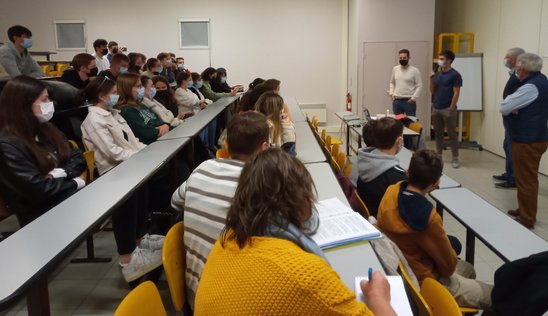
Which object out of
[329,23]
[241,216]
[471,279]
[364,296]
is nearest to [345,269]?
[364,296]

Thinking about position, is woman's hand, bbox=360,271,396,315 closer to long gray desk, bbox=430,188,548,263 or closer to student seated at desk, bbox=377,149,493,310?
student seated at desk, bbox=377,149,493,310

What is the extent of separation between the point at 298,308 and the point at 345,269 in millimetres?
571

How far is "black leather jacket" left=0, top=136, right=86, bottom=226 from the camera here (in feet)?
7.60

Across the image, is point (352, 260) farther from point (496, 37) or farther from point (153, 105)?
point (496, 37)

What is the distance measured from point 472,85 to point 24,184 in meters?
6.77

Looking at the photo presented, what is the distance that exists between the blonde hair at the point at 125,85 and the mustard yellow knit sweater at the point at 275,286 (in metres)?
3.00

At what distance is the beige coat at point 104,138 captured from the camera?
10.6ft

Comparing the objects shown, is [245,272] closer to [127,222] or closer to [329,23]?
[127,222]

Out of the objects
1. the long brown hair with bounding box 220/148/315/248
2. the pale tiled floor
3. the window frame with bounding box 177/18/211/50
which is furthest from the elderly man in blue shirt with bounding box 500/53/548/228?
the window frame with bounding box 177/18/211/50

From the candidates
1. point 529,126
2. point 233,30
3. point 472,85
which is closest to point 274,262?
point 529,126

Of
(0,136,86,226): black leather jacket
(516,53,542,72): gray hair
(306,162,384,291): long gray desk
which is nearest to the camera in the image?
(306,162,384,291): long gray desk

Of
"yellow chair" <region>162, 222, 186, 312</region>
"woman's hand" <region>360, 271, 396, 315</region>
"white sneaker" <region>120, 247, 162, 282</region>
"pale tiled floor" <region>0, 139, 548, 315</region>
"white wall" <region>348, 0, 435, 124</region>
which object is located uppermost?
"white wall" <region>348, 0, 435, 124</region>

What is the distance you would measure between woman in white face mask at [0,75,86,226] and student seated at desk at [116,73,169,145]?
1124mm

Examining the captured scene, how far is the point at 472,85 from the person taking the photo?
7316 millimetres
